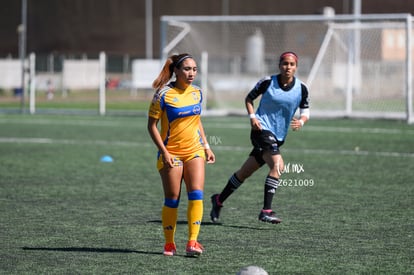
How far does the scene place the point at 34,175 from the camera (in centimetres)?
1435

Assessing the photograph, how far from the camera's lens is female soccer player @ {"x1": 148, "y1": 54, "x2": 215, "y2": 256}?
25.6 feet

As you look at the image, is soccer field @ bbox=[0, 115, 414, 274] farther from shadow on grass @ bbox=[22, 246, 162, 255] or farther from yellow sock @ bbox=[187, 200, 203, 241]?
yellow sock @ bbox=[187, 200, 203, 241]

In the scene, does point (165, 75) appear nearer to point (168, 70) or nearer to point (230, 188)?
point (168, 70)

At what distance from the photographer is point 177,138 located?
25.9 ft

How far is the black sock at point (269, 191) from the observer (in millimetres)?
9602

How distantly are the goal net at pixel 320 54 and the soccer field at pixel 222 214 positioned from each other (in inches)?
376

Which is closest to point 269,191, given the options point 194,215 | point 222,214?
point 222,214

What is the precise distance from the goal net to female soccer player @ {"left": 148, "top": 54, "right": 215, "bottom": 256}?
67.8ft

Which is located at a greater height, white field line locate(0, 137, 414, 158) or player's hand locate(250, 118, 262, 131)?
player's hand locate(250, 118, 262, 131)

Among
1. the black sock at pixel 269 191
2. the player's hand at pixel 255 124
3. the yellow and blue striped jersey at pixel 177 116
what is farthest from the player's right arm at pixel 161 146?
the black sock at pixel 269 191

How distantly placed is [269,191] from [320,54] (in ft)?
72.3

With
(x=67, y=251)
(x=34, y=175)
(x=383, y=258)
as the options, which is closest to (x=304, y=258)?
(x=383, y=258)

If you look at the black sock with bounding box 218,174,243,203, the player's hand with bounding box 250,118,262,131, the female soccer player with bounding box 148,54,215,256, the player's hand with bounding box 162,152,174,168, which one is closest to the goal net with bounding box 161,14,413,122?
the black sock with bounding box 218,174,243,203

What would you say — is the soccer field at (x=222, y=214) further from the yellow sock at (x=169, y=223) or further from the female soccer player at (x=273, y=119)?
the female soccer player at (x=273, y=119)
